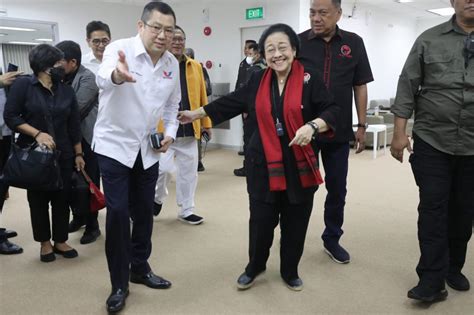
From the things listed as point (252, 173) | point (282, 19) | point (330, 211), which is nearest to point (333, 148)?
point (330, 211)

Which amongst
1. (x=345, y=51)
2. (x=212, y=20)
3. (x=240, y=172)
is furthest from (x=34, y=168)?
(x=212, y=20)

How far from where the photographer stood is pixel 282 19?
6828 mm

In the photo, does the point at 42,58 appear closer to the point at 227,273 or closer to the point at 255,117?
the point at 255,117

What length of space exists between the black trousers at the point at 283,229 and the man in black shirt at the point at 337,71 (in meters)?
0.47

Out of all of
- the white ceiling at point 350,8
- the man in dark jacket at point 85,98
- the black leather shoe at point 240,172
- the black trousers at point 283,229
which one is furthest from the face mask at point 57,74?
the white ceiling at point 350,8

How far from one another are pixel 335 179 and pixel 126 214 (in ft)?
4.33

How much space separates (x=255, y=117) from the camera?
2.20 meters

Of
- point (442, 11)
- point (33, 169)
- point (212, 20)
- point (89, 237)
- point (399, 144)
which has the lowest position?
point (89, 237)

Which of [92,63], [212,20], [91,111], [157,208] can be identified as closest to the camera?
[91,111]

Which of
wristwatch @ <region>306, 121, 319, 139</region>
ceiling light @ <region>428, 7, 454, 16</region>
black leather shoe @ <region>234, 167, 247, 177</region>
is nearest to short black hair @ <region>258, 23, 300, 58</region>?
wristwatch @ <region>306, 121, 319, 139</region>

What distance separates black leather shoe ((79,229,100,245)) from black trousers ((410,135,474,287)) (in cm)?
227

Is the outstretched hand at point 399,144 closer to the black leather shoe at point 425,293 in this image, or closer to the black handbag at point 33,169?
the black leather shoe at point 425,293

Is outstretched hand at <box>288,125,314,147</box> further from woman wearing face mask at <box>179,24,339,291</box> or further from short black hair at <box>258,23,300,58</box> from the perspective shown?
short black hair at <box>258,23,300,58</box>

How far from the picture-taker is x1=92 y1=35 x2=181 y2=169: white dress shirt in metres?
2.00
